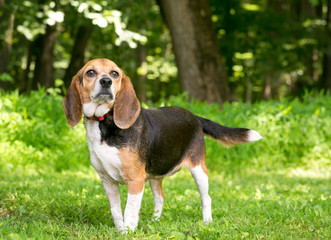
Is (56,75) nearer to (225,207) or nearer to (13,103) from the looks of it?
(13,103)

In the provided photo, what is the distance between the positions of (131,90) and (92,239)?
1.52m

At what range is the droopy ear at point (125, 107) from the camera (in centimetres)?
432

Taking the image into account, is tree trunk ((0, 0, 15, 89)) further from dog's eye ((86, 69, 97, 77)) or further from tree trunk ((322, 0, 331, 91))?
tree trunk ((322, 0, 331, 91))

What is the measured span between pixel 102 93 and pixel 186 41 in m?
8.09

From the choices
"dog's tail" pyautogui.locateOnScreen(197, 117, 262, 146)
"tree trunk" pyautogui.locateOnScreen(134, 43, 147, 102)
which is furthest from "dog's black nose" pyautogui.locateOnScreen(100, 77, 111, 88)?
"tree trunk" pyautogui.locateOnScreen(134, 43, 147, 102)

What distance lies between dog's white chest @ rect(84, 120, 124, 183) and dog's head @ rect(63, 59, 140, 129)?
17 centimetres

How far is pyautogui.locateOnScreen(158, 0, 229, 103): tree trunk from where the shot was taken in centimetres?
1192

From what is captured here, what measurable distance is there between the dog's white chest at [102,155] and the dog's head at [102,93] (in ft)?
0.56

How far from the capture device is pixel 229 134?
→ 218 inches

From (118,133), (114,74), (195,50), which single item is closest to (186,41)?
(195,50)

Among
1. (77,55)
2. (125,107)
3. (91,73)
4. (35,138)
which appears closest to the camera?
(91,73)

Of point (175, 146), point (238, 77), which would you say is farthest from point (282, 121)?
point (238, 77)

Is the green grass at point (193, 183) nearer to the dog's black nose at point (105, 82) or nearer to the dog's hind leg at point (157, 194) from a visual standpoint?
the dog's hind leg at point (157, 194)

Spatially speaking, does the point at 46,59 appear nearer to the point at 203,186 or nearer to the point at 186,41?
the point at 186,41
